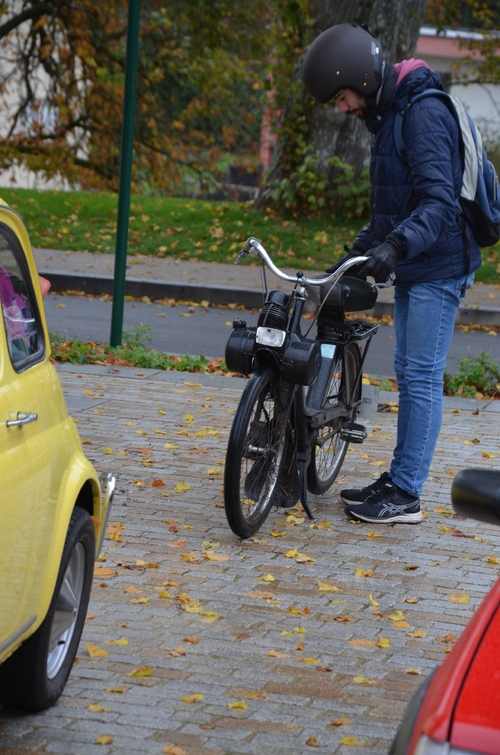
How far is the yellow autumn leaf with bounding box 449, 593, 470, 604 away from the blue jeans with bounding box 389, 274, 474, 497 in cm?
101

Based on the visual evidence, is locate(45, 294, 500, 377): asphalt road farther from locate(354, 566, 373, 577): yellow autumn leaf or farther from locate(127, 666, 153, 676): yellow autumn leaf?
locate(127, 666, 153, 676): yellow autumn leaf

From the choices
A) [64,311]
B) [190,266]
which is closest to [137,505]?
[64,311]

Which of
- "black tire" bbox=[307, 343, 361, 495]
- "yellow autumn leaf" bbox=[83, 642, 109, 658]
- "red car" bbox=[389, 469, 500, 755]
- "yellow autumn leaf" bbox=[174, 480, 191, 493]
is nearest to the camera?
"red car" bbox=[389, 469, 500, 755]

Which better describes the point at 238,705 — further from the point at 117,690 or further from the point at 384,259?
the point at 384,259

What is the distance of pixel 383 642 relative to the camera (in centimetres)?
407

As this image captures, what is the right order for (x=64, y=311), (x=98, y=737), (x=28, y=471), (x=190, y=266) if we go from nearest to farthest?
1. (x=28, y=471)
2. (x=98, y=737)
3. (x=64, y=311)
4. (x=190, y=266)

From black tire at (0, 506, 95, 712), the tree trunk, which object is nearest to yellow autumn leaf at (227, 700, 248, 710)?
black tire at (0, 506, 95, 712)

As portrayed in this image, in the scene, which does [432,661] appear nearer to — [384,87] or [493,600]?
[493,600]

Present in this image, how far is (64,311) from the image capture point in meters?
12.3

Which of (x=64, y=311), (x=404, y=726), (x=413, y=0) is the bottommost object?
(x=64, y=311)

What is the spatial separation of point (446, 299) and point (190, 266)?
10204 mm

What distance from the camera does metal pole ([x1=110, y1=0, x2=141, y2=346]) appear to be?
359 inches

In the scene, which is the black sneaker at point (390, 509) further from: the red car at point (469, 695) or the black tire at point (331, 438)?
the red car at point (469, 695)

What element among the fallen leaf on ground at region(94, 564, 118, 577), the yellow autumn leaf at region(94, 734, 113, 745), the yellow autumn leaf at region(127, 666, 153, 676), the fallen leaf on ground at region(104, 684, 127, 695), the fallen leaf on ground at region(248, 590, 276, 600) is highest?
the yellow autumn leaf at region(94, 734, 113, 745)
